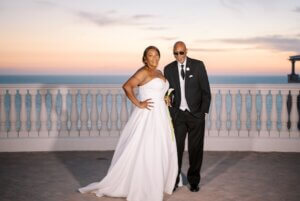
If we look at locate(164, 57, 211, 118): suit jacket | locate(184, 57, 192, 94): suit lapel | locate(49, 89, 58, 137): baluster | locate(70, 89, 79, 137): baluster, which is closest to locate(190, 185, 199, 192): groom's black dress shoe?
locate(164, 57, 211, 118): suit jacket

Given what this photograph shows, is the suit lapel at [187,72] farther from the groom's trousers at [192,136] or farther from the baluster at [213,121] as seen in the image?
the baluster at [213,121]

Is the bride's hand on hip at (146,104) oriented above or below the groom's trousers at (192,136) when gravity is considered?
above

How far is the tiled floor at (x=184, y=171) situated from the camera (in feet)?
16.9

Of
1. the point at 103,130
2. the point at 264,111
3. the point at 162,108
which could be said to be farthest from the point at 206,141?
the point at 162,108

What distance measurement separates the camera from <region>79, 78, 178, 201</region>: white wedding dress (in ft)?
16.0

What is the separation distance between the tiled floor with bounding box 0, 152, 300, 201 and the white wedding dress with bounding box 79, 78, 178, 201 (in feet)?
0.76

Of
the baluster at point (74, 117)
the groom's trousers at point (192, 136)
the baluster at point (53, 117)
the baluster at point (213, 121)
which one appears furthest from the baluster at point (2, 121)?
the groom's trousers at point (192, 136)

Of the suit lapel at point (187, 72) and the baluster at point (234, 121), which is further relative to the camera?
the baluster at point (234, 121)

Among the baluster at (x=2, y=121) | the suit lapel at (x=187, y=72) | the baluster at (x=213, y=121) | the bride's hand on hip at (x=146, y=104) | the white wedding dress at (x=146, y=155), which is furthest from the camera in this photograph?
the baluster at (x=213, y=121)

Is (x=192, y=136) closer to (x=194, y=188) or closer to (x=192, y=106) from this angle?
(x=192, y=106)

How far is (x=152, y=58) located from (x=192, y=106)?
821 millimetres

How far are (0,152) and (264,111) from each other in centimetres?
483

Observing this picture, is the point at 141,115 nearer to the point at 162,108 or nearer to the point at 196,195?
the point at 162,108

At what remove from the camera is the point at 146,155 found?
16.1 ft
